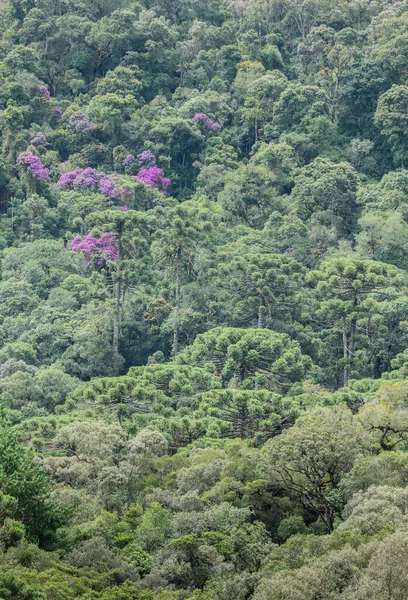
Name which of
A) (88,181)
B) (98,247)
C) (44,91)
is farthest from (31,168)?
(98,247)

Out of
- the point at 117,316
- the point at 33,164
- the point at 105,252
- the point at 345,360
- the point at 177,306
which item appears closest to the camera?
the point at 345,360

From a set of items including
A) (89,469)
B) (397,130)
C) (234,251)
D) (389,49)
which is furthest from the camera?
(389,49)

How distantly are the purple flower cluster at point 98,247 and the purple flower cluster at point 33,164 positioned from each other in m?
8.66

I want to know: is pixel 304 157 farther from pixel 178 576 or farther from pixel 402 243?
pixel 178 576

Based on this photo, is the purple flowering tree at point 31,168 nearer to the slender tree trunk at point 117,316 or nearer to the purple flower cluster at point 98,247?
the purple flower cluster at point 98,247

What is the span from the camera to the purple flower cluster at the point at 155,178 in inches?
3034

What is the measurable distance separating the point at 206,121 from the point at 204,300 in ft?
82.6

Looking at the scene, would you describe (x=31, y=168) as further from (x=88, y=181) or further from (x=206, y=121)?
(x=206, y=121)

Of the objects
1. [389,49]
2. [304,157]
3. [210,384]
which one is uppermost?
[389,49]

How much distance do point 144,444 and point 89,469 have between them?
2541 mm

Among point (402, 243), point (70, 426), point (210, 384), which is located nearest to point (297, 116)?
point (402, 243)

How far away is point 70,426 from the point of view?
139 feet

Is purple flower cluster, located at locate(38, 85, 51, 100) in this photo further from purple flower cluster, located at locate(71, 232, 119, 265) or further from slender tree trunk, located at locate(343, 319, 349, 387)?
slender tree trunk, located at locate(343, 319, 349, 387)

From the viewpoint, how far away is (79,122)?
80.1 meters
